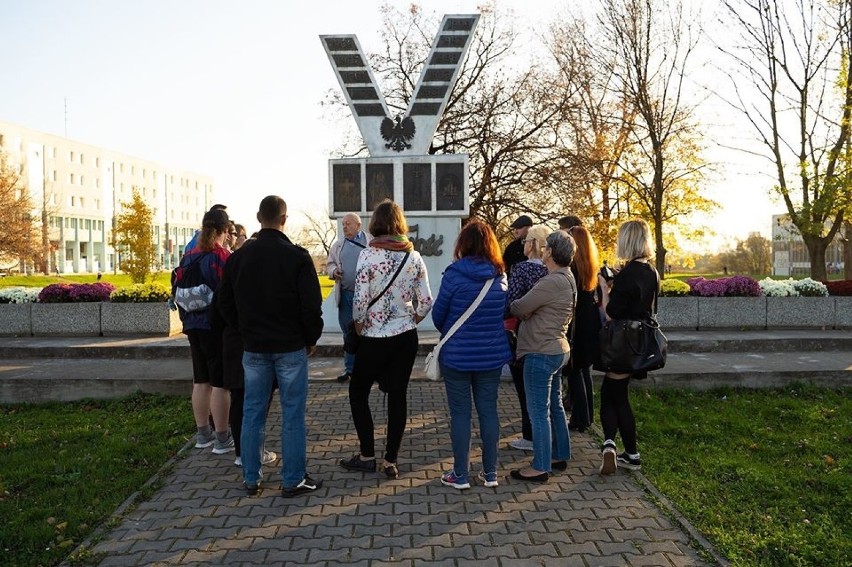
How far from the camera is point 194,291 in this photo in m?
5.55

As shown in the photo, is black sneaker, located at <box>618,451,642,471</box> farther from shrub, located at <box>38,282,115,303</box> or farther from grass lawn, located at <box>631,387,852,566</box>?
shrub, located at <box>38,282,115,303</box>

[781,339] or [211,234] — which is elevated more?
[211,234]

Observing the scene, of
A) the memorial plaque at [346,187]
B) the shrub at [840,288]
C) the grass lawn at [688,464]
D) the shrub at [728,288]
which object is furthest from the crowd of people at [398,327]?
the shrub at [840,288]

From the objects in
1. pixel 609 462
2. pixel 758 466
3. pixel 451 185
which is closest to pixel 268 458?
pixel 609 462

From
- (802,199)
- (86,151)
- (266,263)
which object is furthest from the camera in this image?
(86,151)

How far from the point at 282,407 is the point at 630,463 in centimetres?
269

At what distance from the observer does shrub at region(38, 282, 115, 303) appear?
39.8 feet

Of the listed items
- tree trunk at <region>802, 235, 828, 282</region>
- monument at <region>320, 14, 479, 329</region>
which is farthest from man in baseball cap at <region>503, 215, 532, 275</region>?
tree trunk at <region>802, 235, 828, 282</region>

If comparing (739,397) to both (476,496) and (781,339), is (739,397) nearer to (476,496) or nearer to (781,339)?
(781,339)

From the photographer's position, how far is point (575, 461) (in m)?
5.61

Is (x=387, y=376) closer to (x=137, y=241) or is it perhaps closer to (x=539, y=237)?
(x=539, y=237)

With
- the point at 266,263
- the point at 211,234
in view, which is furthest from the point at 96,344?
the point at 266,263

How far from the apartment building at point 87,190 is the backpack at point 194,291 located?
6192 cm

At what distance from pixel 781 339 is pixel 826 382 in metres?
2.31
